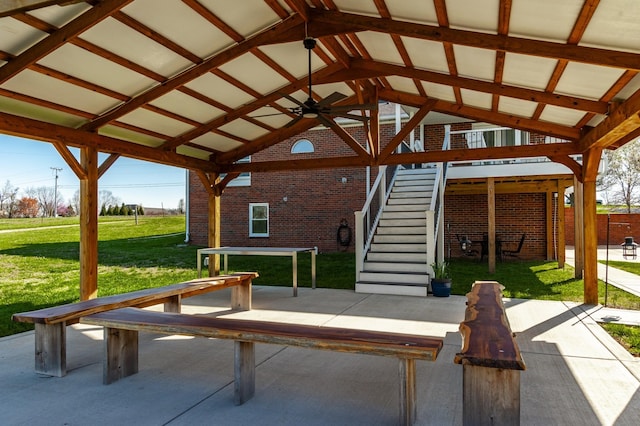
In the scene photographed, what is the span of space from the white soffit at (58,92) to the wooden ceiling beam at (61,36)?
0.38 metres

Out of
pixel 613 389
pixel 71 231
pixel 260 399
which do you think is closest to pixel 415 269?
pixel 613 389

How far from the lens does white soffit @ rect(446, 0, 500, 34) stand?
4.33 metres

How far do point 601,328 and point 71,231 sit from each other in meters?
23.9

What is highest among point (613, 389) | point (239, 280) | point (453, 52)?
point (453, 52)

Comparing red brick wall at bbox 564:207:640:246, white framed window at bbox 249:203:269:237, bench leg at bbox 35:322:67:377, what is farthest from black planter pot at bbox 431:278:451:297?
red brick wall at bbox 564:207:640:246

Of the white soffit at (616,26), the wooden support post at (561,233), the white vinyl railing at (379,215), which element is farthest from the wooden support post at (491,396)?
the wooden support post at (561,233)

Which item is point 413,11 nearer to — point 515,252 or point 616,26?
point 616,26

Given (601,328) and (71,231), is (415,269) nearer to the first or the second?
(601,328)

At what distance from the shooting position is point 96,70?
5.71 m

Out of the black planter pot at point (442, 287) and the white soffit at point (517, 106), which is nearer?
the white soffit at point (517, 106)

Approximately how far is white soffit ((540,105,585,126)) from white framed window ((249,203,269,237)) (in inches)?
400

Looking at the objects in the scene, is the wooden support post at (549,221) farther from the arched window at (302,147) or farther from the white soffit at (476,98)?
the arched window at (302,147)

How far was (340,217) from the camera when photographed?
47.9ft

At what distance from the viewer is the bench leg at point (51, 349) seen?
4066mm
